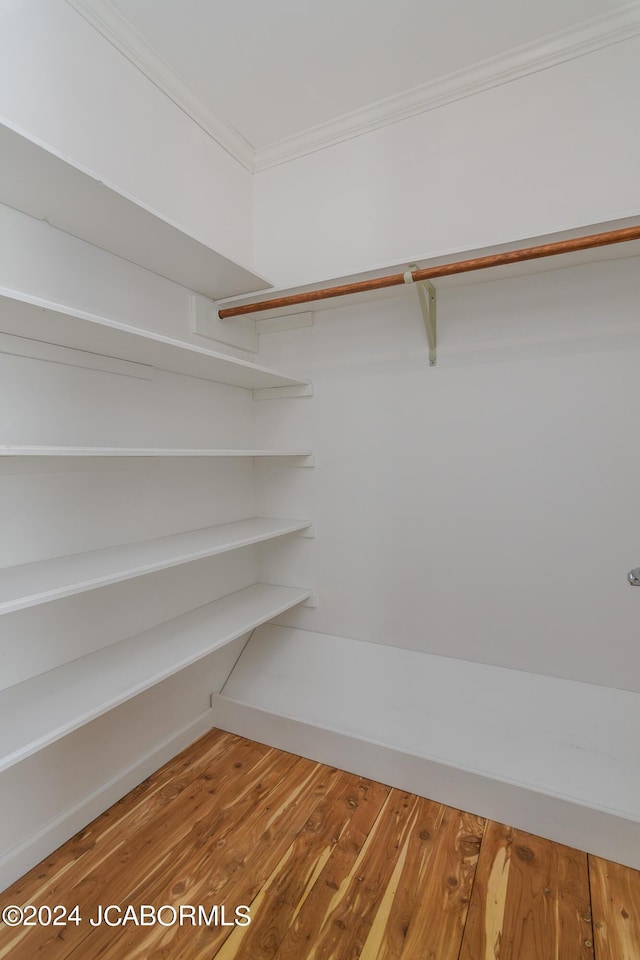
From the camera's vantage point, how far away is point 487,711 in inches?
64.6

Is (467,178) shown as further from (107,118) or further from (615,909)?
(615,909)

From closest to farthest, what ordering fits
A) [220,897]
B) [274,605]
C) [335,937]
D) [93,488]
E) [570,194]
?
[335,937]
[220,897]
[93,488]
[570,194]
[274,605]

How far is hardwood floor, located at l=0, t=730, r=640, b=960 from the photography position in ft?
3.65

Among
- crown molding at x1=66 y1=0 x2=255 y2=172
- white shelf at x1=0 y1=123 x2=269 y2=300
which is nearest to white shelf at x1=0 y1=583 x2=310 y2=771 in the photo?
white shelf at x1=0 y1=123 x2=269 y2=300

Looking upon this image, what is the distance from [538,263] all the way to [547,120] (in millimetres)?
574

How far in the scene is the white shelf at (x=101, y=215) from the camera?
1078 mm

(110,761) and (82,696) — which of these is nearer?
(82,696)

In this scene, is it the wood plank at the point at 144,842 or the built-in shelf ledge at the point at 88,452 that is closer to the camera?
the built-in shelf ledge at the point at 88,452

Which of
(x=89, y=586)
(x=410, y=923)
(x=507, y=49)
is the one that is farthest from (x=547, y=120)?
(x=410, y=923)

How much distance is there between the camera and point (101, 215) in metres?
1.31

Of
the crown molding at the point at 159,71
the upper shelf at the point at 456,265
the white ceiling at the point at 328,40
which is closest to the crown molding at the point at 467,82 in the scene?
the white ceiling at the point at 328,40

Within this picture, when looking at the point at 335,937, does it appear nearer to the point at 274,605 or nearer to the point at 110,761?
the point at 110,761

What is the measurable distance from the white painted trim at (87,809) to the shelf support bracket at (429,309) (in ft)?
5.74

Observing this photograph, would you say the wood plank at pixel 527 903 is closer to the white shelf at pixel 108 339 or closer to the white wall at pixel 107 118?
the white shelf at pixel 108 339
